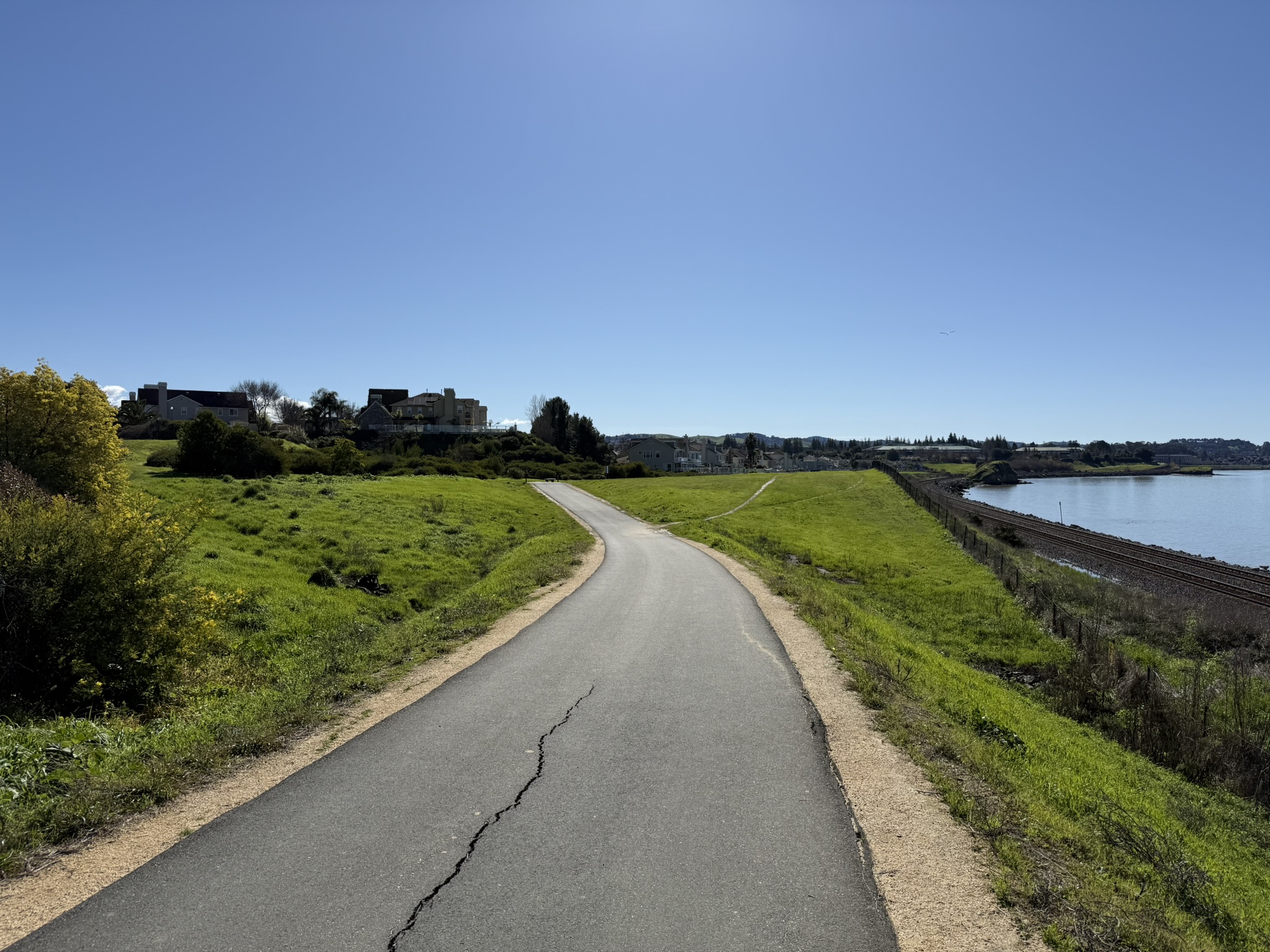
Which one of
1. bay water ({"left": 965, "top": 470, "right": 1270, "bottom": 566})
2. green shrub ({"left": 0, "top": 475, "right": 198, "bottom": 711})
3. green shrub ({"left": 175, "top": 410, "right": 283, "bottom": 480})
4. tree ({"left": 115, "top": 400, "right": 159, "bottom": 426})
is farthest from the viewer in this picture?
tree ({"left": 115, "top": 400, "right": 159, "bottom": 426})

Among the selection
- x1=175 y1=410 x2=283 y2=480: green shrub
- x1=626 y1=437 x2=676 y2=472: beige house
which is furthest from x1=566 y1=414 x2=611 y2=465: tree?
x1=175 y1=410 x2=283 y2=480: green shrub

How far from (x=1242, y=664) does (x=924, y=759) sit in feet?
63.9

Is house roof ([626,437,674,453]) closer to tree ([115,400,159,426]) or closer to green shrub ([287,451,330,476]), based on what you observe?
tree ([115,400,159,426])

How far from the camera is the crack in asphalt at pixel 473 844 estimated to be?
4.77m

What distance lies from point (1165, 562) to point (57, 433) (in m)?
53.9

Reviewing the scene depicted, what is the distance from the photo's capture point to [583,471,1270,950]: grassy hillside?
5387 mm

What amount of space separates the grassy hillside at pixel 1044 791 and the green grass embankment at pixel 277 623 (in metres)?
7.39

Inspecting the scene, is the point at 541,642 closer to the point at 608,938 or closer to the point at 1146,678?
the point at 608,938

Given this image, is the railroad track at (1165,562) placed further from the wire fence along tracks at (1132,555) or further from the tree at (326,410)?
the tree at (326,410)

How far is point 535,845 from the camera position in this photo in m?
5.87

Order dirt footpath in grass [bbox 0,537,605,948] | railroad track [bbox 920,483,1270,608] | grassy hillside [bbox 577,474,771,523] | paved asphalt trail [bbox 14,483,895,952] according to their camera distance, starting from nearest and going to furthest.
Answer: paved asphalt trail [bbox 14,483,895,952], dirt footpath in grass [bbox 0,537,605,948], railroad track [bbox 920,483,1270,608], grassy hillside [bbox 577,474,771,523]

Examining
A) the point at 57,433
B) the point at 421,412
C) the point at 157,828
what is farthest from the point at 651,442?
the point at 157,828

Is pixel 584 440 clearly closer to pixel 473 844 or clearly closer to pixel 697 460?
pixel 697 460

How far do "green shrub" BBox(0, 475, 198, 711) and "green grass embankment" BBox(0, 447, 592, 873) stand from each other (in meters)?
0.48
